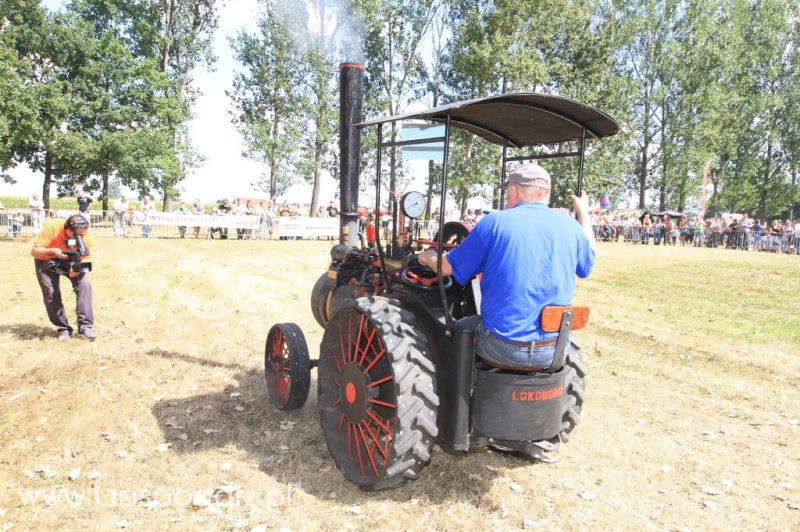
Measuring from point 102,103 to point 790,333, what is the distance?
83.5ft

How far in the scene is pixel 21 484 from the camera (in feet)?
12.1

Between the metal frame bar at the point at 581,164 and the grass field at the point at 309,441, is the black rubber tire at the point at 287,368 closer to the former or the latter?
the grass field at the point at 309,441

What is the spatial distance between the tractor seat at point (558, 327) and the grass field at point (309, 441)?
93 cm

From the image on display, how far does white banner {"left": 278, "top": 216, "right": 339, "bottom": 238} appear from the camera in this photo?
23.3 m

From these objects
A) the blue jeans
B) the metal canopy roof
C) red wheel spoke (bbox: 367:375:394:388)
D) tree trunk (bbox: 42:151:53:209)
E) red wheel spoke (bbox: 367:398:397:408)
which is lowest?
red wheel spoke (bbox: 367:398:397:408)

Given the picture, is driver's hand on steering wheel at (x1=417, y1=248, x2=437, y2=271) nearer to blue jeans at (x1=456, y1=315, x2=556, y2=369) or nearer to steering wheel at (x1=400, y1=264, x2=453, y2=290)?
steering wheel at (x1=400, y1=264, x2=453, y2=290)

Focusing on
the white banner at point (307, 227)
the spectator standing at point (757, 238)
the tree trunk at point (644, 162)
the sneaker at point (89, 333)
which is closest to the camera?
the sneaker at point (89, 333)

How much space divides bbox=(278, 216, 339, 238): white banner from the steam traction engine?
18957 mm

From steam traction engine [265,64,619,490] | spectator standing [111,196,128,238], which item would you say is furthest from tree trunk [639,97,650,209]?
steam traction engine [265,64,619,490]

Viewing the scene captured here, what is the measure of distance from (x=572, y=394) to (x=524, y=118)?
1.96 metres

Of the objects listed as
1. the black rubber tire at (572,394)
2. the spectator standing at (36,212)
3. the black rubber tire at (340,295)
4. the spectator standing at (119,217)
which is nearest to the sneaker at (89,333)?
the black rubber tire at (340,295)

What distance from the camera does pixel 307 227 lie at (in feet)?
78.3

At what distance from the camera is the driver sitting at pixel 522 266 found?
10.1 ft

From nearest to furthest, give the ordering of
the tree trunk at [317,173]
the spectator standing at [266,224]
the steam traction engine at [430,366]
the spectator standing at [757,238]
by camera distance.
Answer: the steam traction engine at [430,366]
the spectator standing at [266,224]
the spectator standing at [757,238]
the tree trunk at [317,173]
